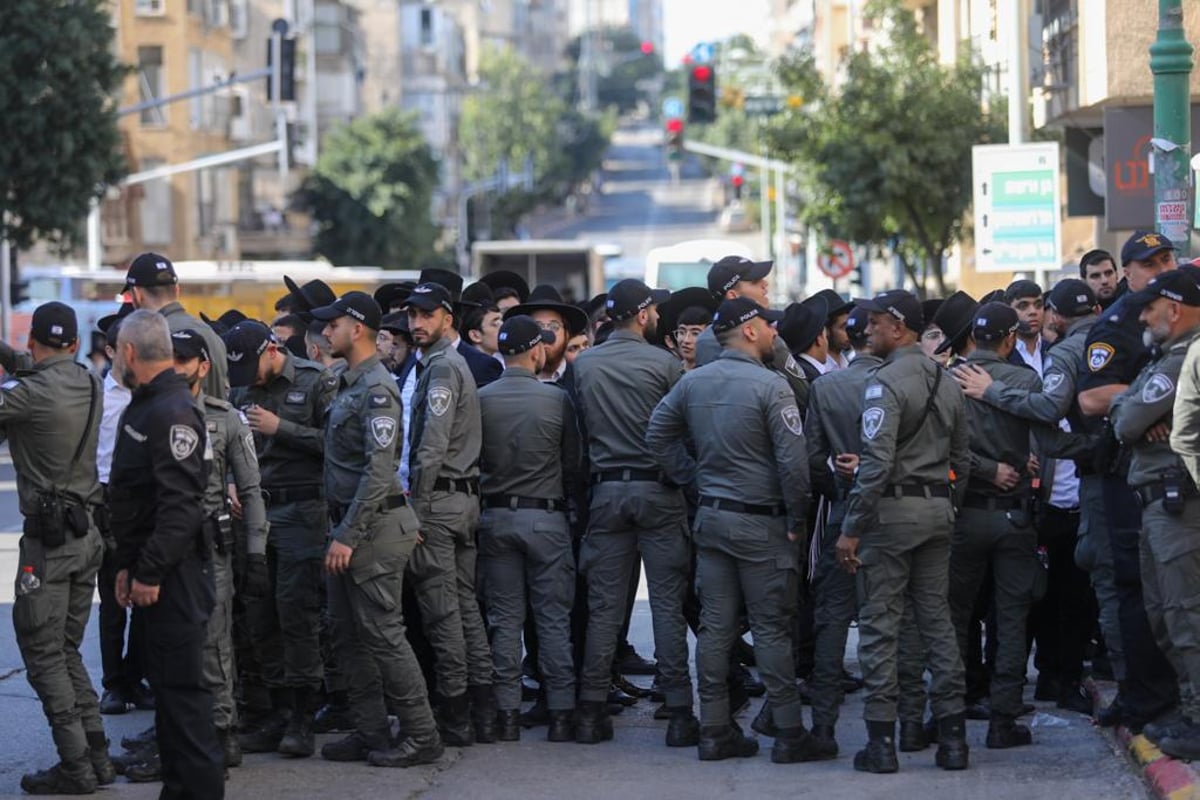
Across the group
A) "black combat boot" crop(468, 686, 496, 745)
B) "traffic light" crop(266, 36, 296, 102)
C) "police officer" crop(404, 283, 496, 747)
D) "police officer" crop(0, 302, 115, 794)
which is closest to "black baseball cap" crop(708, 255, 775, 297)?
"police officer" crop(404, 283, 496, 747)

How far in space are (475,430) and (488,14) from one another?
15485 centimetres

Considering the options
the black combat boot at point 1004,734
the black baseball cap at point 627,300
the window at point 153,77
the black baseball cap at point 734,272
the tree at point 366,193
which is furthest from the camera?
the tree at point 366,193

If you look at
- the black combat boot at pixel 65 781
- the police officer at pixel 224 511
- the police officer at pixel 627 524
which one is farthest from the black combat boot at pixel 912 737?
the black combat boot at pixel 65 781

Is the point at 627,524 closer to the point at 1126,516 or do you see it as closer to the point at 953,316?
the point at 953,316

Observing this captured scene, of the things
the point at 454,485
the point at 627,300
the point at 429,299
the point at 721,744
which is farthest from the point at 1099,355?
the point at 429,299

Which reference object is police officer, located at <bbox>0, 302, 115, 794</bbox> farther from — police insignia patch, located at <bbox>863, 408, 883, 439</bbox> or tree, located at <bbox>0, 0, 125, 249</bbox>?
tree, located at <bbox>0, 0, 125, 249</bbox>

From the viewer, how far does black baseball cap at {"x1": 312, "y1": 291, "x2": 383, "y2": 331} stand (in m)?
9.19

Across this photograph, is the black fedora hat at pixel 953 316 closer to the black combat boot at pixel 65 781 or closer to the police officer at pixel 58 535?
the police officer at pixel 58 535

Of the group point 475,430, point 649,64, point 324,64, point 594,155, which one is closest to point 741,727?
point 475,430

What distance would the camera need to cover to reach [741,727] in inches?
399

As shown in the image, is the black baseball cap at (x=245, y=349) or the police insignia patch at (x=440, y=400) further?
the black baseball cap at (x=245, y=349)

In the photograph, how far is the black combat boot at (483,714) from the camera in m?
9.75

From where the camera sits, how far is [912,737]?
930 centimetres

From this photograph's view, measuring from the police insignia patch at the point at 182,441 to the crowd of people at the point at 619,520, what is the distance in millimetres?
76
